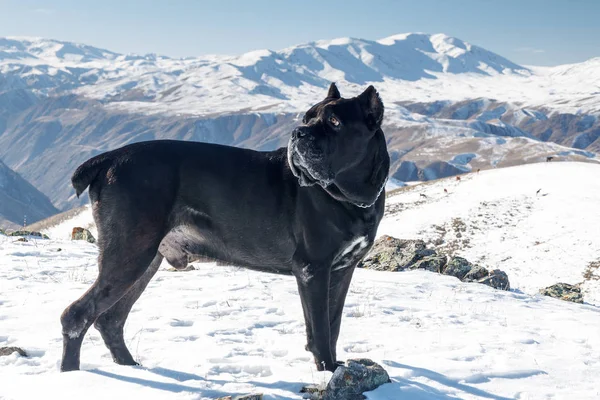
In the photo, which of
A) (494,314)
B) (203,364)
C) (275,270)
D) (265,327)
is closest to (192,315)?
(265,327)

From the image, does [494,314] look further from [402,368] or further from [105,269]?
[105,269]

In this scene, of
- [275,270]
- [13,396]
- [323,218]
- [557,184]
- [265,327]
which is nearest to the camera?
[13,396]

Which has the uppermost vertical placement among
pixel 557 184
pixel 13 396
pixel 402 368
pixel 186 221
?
pixel 186 221

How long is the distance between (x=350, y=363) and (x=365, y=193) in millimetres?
1797

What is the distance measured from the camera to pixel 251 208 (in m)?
5.83

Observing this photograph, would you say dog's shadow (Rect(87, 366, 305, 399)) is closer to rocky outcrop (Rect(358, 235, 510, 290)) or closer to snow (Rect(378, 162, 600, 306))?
Answer: rocky outcrop (Rect(358, 235, 510, 290))

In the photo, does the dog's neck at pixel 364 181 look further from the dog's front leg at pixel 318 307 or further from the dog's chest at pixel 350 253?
the dog's front leg at pixel 318 307

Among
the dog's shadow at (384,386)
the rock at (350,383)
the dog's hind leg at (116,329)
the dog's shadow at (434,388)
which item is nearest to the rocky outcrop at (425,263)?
the dog's shadow at (434,388)

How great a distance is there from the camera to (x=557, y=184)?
41.2 metres

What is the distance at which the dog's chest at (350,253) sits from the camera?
18.6ft

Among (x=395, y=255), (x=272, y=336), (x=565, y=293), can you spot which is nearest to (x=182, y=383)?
(x=272, y=336)

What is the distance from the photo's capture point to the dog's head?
5312mm

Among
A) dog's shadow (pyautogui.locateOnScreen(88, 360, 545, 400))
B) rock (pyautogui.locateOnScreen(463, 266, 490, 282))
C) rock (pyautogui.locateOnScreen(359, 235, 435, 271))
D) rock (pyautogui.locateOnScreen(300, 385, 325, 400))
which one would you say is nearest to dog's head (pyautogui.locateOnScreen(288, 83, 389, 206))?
rock (pyautogui.locateOnScreen(300, 385, 325, 400))

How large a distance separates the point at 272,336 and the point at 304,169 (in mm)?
2979
